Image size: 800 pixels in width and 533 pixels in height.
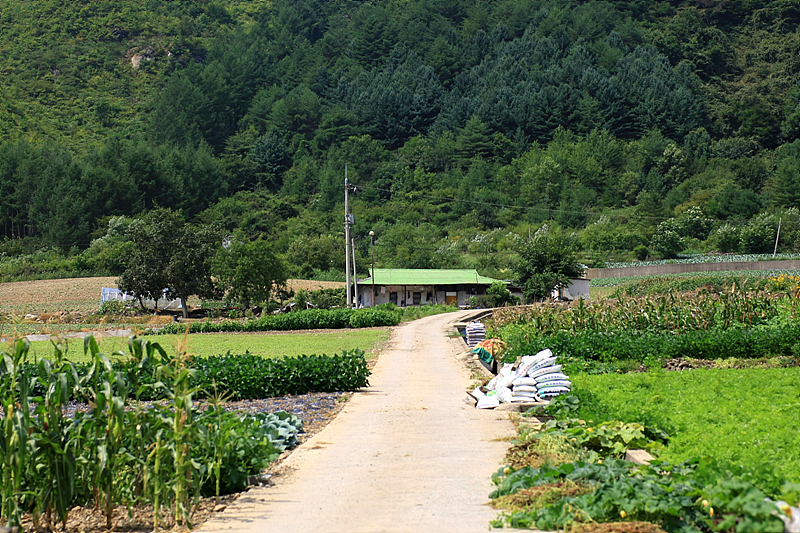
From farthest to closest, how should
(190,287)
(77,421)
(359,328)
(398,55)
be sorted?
(398,55), (190,287), (359,328), (77,421)

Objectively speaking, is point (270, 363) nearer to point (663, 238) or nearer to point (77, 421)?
point (77, 421)

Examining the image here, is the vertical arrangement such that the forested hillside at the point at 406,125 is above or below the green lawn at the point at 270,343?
above

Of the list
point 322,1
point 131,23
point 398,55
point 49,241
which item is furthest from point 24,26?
point 49,241

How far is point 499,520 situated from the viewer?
7059mm

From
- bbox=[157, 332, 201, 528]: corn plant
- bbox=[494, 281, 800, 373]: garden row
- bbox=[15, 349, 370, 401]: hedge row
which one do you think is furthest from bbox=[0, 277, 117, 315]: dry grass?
bbox=[157, 332, 201, 528]: corn plant

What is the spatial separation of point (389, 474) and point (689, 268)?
58757 millimetres

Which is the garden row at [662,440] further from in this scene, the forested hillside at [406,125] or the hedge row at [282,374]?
the forested hillside at [406,125]

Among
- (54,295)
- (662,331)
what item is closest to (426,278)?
(54,295)

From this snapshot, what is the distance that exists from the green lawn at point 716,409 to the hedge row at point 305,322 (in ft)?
82.0

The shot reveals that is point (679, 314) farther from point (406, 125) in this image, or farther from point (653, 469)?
point (406, 125)

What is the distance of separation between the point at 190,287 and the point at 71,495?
46.9 m

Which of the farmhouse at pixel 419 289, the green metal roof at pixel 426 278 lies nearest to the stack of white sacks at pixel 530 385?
the green metal roof at pixel 426 278

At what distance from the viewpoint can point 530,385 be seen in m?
14.1

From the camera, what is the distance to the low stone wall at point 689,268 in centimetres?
6004
